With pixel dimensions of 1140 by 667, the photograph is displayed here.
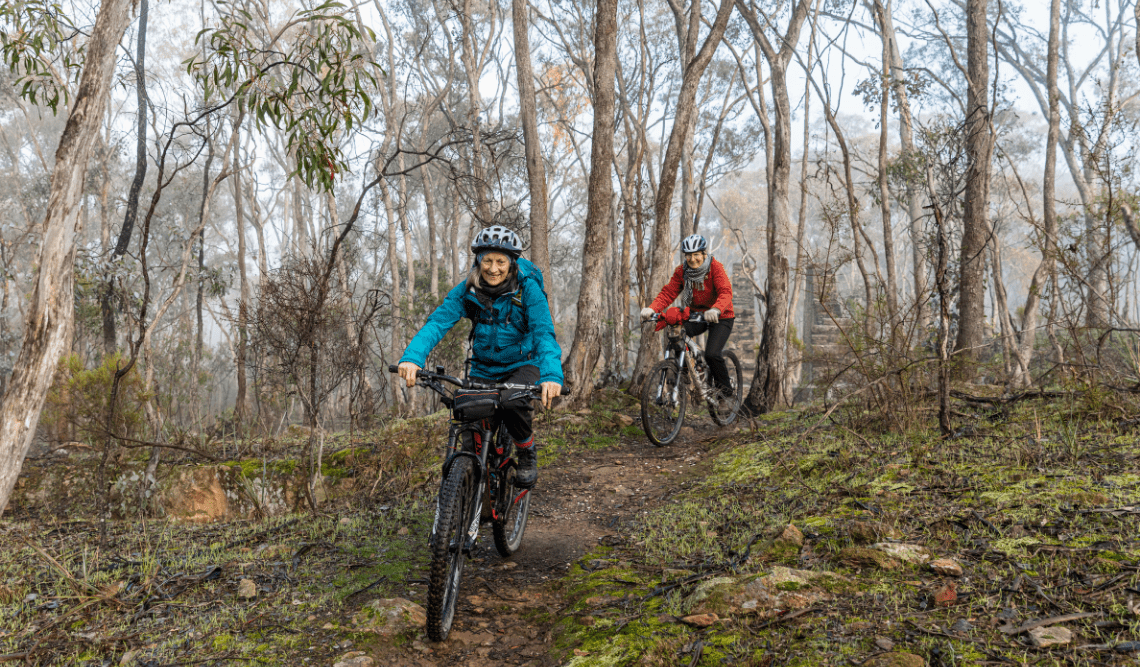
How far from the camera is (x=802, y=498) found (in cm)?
406

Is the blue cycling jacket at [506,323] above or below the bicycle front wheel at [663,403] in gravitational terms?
above

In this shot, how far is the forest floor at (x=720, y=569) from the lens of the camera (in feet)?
7.58

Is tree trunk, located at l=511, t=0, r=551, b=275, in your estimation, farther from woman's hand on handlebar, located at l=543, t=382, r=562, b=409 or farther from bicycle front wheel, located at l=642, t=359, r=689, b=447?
woman's hand on handlebar, located at l=543, t=382, r=562, b=409

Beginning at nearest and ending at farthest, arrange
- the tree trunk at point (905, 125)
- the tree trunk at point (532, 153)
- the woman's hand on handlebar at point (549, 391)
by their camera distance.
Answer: the woman's hand on handlebar at point (549, 391) < the tree trunk at point (532, 153) < the tree trunk at point (905, 125)

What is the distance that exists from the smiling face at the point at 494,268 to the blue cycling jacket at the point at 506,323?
10cm

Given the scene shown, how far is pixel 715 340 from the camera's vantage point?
6969 mm

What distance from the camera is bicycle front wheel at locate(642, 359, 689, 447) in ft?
21.8

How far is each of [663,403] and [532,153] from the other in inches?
147

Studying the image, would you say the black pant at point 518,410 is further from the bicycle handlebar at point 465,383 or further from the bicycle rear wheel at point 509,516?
the bicycle rear wheel at point 509,516

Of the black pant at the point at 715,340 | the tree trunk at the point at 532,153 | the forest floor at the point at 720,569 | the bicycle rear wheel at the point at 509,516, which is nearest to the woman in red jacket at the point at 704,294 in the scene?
the black pant at the point at 715,340

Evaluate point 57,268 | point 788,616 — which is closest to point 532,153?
point 57,268

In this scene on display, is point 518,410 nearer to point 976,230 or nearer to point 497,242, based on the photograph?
point 497,242

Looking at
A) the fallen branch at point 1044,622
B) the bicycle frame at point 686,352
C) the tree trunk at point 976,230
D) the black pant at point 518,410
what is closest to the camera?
the fallen branch at point 1044,622

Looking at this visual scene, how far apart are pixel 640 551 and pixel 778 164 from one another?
634 cm
